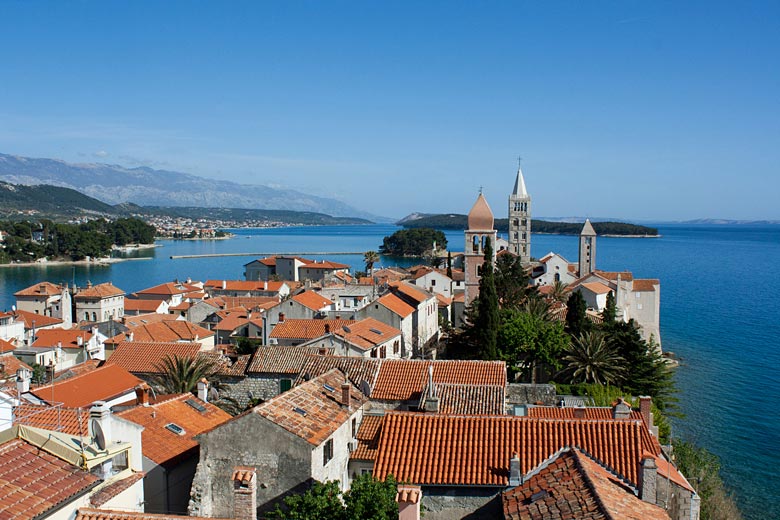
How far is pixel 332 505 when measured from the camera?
28.8 ft

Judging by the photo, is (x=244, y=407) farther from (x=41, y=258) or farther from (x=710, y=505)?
(x=41, y=258)

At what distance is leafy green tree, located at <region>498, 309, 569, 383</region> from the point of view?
29266mm

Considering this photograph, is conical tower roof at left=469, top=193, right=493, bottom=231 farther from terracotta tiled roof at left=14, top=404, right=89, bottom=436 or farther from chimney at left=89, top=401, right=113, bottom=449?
chimney at left=89, top=401, right=113, bottom=449

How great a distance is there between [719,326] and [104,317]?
50623 mm

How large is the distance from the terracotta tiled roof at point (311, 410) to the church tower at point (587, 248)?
5165cm

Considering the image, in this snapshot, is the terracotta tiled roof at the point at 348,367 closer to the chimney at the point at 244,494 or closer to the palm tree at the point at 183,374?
the palm tree at the point at 183,374

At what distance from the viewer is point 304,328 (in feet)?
97.6

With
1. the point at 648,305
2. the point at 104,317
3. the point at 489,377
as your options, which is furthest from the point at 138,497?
the point at 104,317

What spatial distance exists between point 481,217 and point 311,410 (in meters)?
32.5

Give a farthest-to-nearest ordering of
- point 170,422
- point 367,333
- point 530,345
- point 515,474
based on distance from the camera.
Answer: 1. point 530,345
2. point 367,333
3. point 170,422
4. point 515,474

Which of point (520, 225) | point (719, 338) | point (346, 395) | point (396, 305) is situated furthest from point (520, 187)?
point (346, 395)

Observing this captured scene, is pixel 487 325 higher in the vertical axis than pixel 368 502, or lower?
lower

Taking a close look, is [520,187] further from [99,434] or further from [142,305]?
[99,434]

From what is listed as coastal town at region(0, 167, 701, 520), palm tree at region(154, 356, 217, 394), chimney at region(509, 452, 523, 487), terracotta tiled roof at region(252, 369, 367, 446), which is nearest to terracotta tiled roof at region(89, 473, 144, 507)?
coastal town at region(0, 167, 701, 520)
